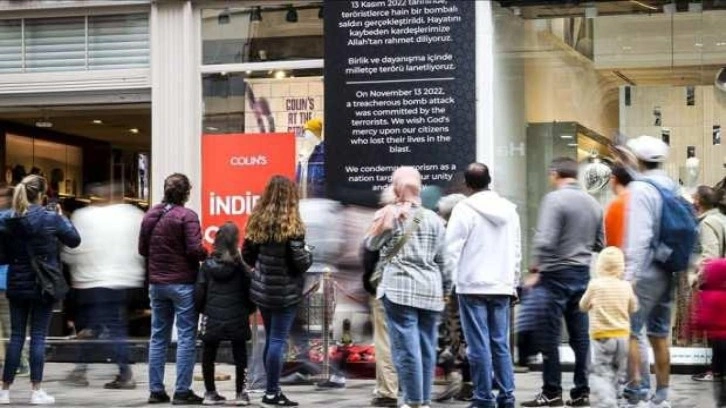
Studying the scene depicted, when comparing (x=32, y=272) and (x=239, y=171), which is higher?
(x=239, y=171)

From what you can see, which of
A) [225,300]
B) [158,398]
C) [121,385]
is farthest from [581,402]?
[121,385]

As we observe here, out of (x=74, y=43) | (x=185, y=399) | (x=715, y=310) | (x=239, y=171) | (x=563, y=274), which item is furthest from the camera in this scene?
(x=74, y=43)

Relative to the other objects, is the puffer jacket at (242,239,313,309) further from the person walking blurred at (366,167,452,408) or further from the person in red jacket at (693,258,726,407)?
the person in red jacket at (693,258,726,407)

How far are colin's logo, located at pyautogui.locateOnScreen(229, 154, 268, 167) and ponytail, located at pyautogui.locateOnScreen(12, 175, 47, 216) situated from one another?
11.0ft

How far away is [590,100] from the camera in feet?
46.4

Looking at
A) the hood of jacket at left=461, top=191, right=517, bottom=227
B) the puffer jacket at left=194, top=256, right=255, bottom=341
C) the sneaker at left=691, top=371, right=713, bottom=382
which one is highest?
the hood of jacket at left=461, top=191, right=517, bottom=227

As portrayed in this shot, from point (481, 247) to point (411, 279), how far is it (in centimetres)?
70

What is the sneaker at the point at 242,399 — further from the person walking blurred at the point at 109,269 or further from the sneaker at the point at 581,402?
the sneaker at the point at 581,402

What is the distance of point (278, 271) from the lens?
10242 mm

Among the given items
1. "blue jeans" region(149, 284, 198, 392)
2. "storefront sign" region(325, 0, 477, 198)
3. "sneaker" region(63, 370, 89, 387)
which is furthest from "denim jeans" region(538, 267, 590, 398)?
"sneaker" region(63, 370, 89, 387)

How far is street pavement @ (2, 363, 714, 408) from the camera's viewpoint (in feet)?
35.5

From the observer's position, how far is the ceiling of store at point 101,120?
50.1 feet

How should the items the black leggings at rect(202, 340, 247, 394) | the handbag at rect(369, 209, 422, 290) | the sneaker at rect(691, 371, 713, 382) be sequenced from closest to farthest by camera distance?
the handbag at rect(369, 209, 422, 290), the black leggings at rect(202, 340, 247, 394), the sneaker at rect(691, 371, 713, 382)

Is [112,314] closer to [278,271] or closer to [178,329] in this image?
[178,329]
